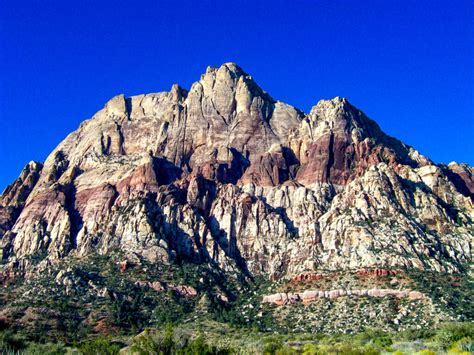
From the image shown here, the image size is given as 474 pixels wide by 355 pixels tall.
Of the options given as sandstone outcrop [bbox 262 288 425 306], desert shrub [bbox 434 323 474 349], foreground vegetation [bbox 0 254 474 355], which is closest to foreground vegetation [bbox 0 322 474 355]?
desert shrub [bbox 434 323 474 349]

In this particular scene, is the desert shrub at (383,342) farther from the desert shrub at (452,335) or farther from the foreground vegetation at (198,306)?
the foreground vegetation at (198,306)

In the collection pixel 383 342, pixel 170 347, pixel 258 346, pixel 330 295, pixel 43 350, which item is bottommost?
pixel 383 342

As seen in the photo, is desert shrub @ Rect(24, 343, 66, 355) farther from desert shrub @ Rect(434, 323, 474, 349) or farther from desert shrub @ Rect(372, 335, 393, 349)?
desert shrub @ Rect(434, 323, 474, 349)

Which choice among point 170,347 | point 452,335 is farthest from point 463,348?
point 170,347

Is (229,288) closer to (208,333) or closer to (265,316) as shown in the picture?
(265,316)

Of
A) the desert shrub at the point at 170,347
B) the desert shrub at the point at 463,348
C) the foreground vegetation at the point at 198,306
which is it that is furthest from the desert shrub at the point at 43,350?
the desert shrub at the point at 463,348

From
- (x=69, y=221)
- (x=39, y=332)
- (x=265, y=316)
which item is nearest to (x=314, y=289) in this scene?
(x=265, y=316)

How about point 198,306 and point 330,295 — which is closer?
point 330,295

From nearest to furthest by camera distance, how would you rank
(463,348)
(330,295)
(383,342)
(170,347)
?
1. (463,348)
2. (170,347)
3. (383,342)
4. (330,295)

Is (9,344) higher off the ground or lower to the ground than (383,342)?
higher

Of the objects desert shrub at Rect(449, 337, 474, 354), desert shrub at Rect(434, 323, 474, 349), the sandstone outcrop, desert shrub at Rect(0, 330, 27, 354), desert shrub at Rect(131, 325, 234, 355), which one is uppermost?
the sandstone outcrop

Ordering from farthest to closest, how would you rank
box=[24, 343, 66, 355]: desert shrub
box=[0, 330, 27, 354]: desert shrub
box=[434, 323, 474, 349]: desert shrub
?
box=[0, 330, 27, 354]: desert shrub < box=[24, 343, 66, 355]: desert shrub < box=[434, 323, 474, 349]: desert shrub

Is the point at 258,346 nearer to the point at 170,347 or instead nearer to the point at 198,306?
the point at 170,347

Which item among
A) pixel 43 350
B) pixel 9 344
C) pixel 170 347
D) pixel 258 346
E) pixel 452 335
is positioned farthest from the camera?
pixel 9 344
